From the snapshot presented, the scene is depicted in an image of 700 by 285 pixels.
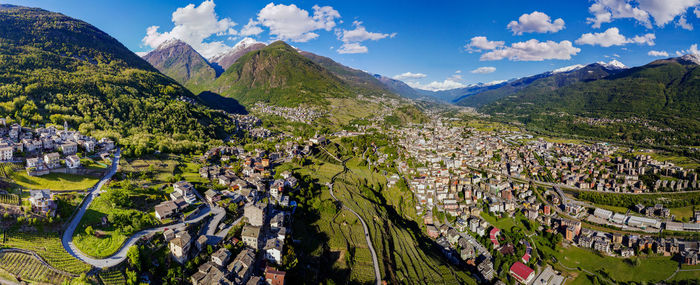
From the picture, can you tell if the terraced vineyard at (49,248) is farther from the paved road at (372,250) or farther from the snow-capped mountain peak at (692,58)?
the snow-capped mountain peak at (692,58)

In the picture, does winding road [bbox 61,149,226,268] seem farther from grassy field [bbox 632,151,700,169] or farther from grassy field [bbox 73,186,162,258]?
grassy field [bbox 632,151,700,169]

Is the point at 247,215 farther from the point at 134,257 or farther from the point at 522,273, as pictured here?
the point at 522,273

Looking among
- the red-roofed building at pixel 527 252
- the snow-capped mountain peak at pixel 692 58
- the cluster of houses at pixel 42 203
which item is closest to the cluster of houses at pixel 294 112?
the red-roofed building at pixel 527 252

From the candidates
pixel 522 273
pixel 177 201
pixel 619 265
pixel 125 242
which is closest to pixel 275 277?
pixel 125 242

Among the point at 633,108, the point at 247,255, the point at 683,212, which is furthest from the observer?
the point at 633,108

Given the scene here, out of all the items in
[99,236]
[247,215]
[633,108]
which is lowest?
[247,215]
